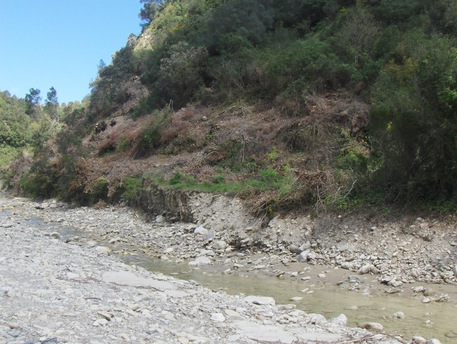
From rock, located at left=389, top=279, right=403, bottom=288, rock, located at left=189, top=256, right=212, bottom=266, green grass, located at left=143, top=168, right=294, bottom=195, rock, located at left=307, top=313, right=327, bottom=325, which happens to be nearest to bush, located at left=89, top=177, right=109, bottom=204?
green grass, located at left=143, top=168, right=294, bottom=195

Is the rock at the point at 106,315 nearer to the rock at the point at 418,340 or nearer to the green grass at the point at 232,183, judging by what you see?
the rock at the point at 418,340

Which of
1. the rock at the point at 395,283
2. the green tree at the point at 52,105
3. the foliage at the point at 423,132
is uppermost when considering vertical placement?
the green tree at the point at 52,105

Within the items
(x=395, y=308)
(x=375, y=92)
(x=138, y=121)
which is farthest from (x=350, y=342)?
(x=138, y=121)

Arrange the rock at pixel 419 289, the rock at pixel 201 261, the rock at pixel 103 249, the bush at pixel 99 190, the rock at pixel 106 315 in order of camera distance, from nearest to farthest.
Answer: the rock at pixel 106 315 → the rock at pixel 419 289 → the rock at pixel 201 261 → the rock at pixel 103 249 → the bush at pixel 99 190

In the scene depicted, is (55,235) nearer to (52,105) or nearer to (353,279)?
(353,279)

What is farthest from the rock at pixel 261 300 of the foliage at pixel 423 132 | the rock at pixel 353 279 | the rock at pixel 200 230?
the rock at pixel 200 230

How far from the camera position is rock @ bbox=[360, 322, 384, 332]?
7.22m

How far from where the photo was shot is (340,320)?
25.2ft

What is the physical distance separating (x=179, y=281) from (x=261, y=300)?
2.11m

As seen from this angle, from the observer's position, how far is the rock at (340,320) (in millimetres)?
7504

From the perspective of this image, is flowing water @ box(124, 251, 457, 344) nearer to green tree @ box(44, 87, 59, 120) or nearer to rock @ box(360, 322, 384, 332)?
rock @ box(360, 322, 384, 332)

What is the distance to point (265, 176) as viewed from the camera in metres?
17.1

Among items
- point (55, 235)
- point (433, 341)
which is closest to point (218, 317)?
point (433, 341)

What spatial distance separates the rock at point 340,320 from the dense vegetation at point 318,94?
18.0 ft
